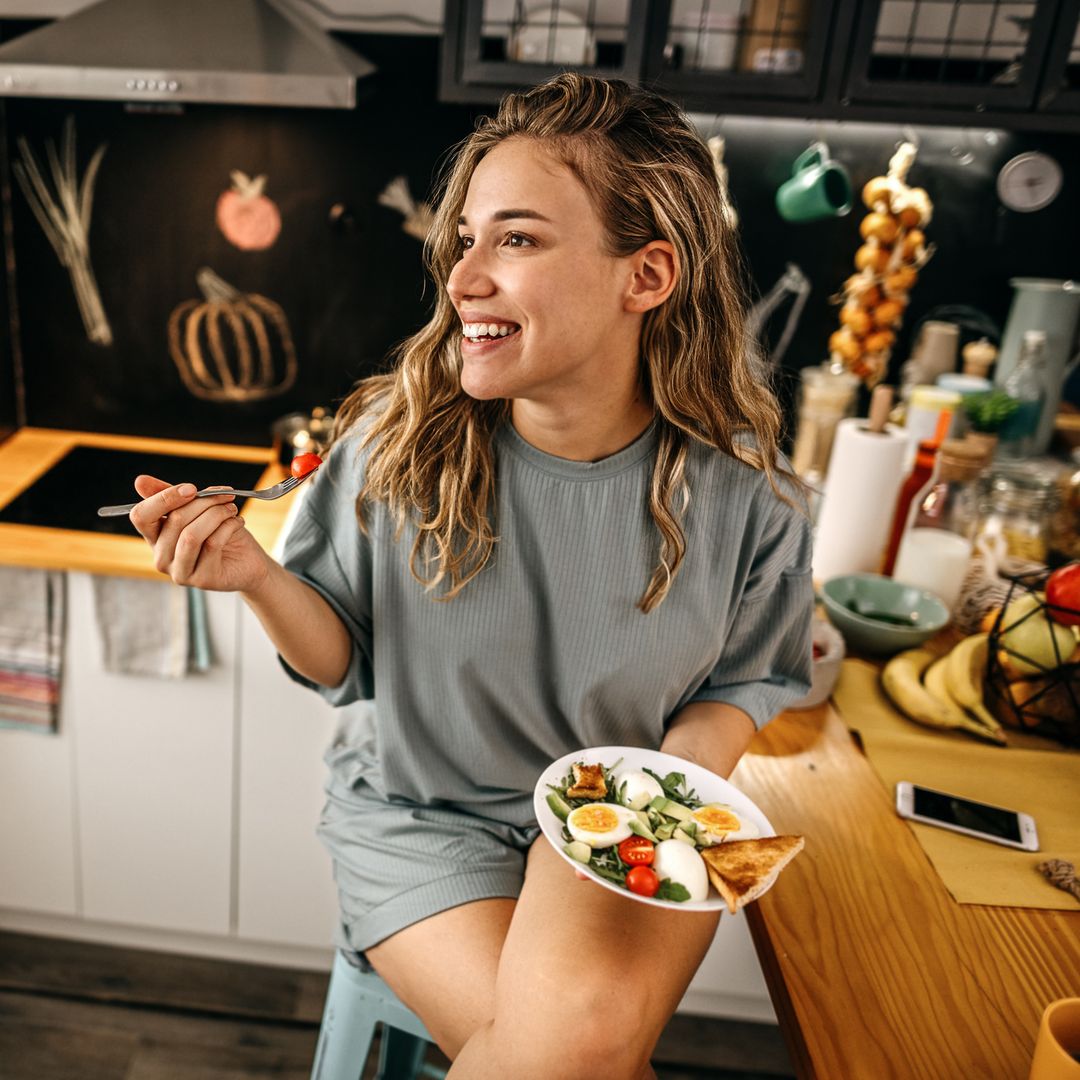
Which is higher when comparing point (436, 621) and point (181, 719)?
point (436, 621)

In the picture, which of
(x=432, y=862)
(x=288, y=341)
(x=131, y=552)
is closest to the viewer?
(x=432, y=862)

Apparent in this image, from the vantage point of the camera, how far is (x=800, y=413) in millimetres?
2182

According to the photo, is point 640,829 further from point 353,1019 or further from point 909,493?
point 909,493

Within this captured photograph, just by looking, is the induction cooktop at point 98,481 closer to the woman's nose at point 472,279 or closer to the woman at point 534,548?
the woman at point 534,548

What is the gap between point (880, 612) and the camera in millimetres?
1674

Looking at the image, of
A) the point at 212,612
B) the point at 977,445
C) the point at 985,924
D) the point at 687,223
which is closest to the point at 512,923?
the point at 985,924

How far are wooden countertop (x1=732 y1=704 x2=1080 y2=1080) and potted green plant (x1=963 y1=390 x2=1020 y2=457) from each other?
1.00m

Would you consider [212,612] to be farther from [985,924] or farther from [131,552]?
[985,924]

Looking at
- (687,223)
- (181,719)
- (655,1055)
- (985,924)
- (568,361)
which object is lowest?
(655,1055)

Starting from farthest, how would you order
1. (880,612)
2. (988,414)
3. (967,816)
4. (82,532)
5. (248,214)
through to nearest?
(248,214) → (988,414) → (82,532) → (880,612) → (967,816)

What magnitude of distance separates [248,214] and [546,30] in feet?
2.64

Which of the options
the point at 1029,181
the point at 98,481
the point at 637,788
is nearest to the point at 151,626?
the point at 98,481

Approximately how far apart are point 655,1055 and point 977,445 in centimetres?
135

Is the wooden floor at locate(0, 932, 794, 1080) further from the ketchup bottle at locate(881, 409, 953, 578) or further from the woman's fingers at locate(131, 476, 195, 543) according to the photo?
the woman's fingers at locate(131, 476, 195, 543)
